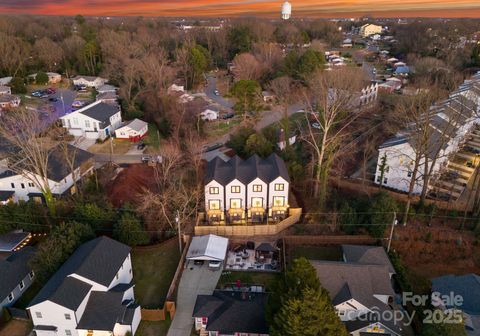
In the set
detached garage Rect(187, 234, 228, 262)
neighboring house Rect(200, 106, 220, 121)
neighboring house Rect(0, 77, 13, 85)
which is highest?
neighboring house Rect(0, 77, 13, 85)

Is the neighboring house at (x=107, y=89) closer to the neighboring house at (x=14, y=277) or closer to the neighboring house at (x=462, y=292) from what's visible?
the neighboring house at (x=14, y=277)

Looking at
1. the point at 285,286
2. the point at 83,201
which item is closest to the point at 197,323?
the point at 285,286

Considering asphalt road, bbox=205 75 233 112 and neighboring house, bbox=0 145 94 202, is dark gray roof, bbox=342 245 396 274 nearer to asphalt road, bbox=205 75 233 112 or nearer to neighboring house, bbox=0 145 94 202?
neighboring house, bbox=0 145 94 202

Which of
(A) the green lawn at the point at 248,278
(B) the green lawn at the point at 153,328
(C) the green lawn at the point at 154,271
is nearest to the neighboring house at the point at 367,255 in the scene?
(A) the green lawn at the point at 248,278

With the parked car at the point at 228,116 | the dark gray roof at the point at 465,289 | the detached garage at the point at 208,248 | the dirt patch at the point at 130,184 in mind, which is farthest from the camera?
the parked car at the point at 228,116

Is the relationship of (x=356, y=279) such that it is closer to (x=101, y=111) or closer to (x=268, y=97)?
(x=101, y=111)

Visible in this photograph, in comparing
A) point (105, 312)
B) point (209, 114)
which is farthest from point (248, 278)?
point (209, 114)

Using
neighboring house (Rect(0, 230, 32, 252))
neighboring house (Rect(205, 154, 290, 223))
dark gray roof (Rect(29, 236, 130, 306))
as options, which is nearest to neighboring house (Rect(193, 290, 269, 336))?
dark gray roof (Rect(29, 236, 130, 306))
